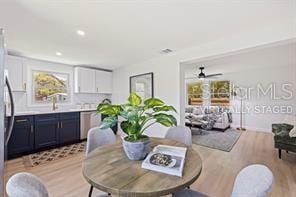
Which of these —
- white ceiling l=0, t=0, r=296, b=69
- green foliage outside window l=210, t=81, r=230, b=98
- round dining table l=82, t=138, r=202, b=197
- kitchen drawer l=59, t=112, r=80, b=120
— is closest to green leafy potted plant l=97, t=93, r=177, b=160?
round dining table l=82, t=138, r=202, b=197

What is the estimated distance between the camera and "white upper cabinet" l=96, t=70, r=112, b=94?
5.26 metres

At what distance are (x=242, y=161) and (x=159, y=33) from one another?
281cm

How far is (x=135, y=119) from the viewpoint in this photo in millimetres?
1293

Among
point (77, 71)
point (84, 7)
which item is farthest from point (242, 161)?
point (77, 71)

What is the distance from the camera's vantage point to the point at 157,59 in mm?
4066

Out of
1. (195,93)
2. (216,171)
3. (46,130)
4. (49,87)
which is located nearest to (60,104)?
(49,87)

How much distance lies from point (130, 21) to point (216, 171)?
2677 millimetres

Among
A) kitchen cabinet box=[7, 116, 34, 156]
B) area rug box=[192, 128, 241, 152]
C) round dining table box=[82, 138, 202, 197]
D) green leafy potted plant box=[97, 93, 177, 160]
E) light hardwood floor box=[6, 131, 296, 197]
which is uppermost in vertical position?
green leafy potted plant box=[97, 93, 177, 160]

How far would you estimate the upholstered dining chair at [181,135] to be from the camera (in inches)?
81.0

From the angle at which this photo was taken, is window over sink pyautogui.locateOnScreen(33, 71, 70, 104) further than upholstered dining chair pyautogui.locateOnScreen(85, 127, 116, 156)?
Yes

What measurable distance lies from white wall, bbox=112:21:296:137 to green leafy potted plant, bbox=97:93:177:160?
208 centimetres

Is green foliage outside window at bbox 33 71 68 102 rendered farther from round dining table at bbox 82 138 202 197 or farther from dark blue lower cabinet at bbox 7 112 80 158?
round dining table at bbox 82 138 202 197

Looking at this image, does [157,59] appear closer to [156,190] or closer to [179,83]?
[179,83]

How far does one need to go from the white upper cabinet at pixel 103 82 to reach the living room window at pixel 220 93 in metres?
4.72
